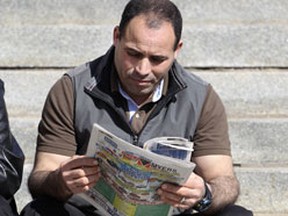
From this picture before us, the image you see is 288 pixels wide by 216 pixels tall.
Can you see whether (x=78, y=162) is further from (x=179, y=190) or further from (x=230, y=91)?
(x=230, y=91)

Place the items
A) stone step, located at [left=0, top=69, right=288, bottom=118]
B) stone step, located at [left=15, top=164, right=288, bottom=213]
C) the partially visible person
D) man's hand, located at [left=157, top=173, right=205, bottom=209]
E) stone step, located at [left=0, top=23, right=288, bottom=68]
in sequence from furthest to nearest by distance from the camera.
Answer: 1. stone step, located at [left=0, top=23, right=288, bottom=68]
2. stone step, located at [left=0, top=69, right=288, bottom=118]
3. stone step, located at [left=15, top=164, right=288, bottom=213]
4. the partially visible person
5. man's hand, located at [left=157, top=173, right=205, bottom=209]

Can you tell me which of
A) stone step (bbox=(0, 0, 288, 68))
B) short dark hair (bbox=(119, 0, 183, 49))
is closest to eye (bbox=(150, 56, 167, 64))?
short dark hair (bbox=(119, 0, 183, 49))

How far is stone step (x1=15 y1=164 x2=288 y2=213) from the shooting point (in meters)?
5.02

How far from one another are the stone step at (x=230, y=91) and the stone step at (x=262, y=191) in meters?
0.38

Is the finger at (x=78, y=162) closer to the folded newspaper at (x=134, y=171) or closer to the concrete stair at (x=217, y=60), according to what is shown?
the folded newspaper at (x=134, y=171)

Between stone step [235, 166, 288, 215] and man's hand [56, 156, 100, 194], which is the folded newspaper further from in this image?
stone step [235, 166, 288, 215]

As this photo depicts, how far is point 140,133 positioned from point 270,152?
1.50 metres

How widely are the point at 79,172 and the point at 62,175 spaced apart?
79 millimetres

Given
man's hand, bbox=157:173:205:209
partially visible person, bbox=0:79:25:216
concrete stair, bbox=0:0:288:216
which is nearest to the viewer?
man's hand, bbox=157:173:205:209

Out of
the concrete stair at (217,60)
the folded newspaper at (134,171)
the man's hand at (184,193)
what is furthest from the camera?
the concrete stair at (217,60)

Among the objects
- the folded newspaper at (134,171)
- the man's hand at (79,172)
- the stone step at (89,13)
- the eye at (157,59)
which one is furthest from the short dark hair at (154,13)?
the stone step at (89,13)

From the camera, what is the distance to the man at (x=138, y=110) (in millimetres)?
3715

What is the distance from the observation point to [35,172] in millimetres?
3811

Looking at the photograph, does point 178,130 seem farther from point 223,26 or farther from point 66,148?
point 223,26
